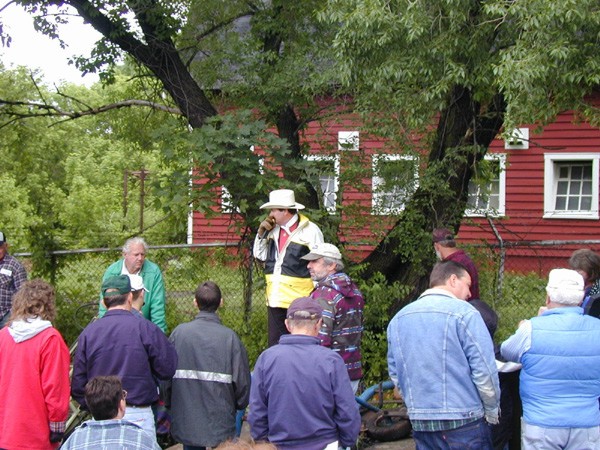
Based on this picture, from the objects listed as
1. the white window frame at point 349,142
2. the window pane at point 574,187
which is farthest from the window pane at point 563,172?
the white window frame at point 349,142

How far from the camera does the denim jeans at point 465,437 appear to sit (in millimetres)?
4551

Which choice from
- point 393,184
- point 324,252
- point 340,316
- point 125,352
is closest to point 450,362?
point 340,316

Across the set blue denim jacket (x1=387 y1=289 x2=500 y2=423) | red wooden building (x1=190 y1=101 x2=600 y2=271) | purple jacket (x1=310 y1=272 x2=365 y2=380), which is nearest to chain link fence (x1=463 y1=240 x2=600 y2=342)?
red wooden building (x1=190 y1=101 x2=600 y2=271)

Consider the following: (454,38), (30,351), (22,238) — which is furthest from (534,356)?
(22,238)

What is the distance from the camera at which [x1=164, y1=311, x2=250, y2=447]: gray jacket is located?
17.3 feet

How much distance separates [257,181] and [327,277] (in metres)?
2.82

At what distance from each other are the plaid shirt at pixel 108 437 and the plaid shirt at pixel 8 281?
441cm

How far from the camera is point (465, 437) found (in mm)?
4555

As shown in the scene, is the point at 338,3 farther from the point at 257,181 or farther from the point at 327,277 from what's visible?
the point at 327,277

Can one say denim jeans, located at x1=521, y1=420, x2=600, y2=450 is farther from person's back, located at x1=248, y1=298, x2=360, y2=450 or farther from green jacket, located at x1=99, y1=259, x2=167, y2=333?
green jacket, located at x1=99, y1=259, x2=167, y2=333

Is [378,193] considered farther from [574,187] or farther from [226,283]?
[574,187]

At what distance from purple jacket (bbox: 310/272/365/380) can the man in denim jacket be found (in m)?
0.89

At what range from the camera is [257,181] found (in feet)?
27.1

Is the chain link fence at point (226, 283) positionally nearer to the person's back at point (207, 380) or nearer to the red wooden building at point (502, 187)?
the red wooden building at point (502, 187)
